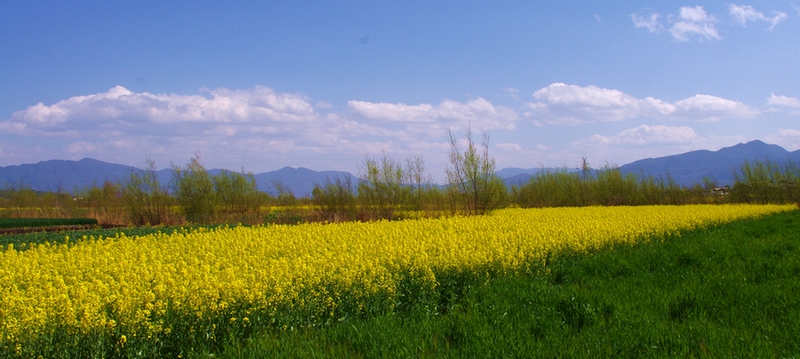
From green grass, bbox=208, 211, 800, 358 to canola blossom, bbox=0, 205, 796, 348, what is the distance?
0.50 meters

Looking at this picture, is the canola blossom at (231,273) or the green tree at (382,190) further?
the green tree at (382,190)

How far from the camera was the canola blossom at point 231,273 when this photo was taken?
4.69 m

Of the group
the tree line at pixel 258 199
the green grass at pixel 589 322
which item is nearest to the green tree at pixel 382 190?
the tree line at pixel 258 199

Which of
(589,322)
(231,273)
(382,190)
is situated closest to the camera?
(589,322)

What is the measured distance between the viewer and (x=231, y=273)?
611 centimetres

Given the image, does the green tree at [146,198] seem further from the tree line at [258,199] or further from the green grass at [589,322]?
the green grass at [589,322]

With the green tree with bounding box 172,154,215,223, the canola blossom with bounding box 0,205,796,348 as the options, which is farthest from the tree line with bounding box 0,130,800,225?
the canola blossom with bounding box 0,205,796,348

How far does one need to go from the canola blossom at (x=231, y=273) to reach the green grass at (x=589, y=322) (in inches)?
19.6

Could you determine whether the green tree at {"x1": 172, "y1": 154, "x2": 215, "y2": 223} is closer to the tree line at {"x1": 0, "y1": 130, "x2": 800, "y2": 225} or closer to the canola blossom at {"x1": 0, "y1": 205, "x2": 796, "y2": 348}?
the tree line at {"x1": 0, "y1": 130, "x2": 800, "y2": 225}

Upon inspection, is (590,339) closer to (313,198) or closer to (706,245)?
(706,245)

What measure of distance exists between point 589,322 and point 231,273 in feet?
14.4

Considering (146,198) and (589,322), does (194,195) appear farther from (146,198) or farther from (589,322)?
(589,322)

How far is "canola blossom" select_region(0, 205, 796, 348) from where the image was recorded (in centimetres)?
469

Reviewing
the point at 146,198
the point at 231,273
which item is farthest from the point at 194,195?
the point at 231,273
